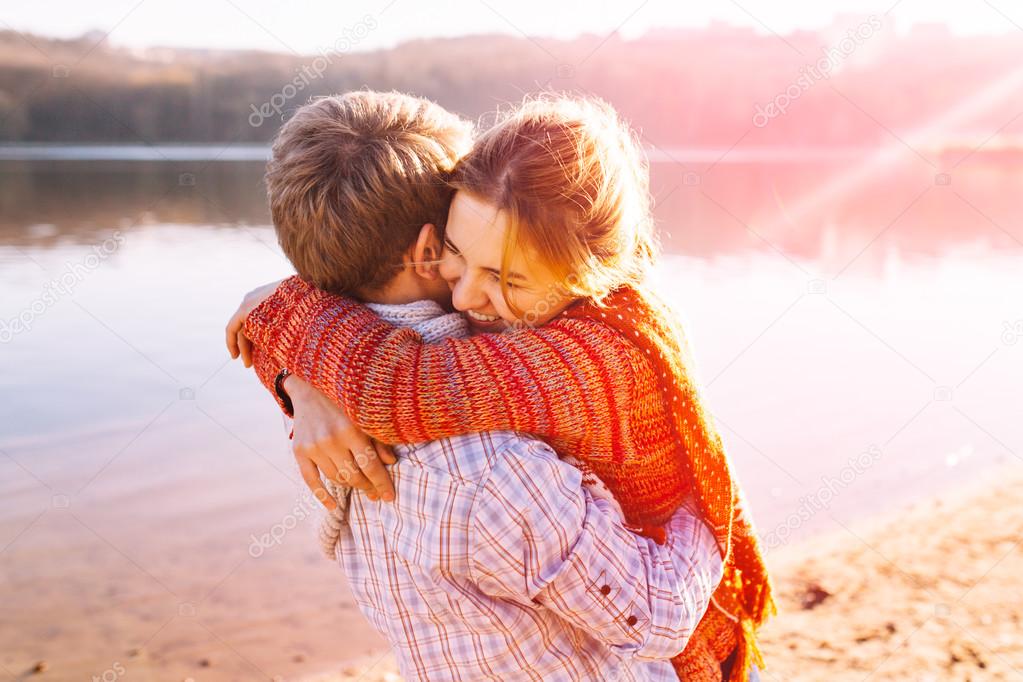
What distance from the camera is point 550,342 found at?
1286 mm

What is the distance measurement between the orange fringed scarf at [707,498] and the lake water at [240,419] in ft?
4.56

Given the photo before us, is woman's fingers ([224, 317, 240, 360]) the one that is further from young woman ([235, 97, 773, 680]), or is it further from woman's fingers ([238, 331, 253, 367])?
young woman ([235, 97, 773, 680])

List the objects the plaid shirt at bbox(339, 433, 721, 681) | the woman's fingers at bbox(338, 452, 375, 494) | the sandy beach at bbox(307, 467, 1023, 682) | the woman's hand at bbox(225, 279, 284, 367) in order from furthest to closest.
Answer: the sandy beach at bbox(307, 467, 1023, 682), the woman's hand at bbox(225, 279, 284, 367), the woman's fingers at bbox(338, 452, 375, 494), the plaid shirt at bbox(339, 433, 721, 681)

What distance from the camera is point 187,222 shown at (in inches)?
591

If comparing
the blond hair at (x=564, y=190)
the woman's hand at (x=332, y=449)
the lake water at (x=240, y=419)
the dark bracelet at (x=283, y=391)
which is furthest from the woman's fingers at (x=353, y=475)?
the lake water at (x=240, y=419)

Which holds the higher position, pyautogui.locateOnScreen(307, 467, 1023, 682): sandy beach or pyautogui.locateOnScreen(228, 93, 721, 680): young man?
pyautogui.locateOnScreen(228, 93, 721, 680): young man

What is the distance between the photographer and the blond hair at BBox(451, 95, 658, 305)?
1.34m

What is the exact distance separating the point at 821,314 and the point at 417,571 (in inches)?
348

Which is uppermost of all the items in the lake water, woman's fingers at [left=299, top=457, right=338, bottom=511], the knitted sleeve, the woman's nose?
the woman's nose

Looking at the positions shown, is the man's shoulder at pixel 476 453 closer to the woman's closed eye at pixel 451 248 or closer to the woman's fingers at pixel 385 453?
the woman's fingers at pixel 385 453

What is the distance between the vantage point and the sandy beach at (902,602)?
11.4ft

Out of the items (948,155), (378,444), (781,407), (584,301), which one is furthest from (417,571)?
(948,155)

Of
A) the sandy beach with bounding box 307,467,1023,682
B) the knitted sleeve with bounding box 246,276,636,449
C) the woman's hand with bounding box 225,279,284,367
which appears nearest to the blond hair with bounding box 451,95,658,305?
the knitted sleeve with bounding box 246,276,636,449

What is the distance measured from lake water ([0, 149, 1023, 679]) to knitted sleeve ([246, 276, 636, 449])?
1.67m
